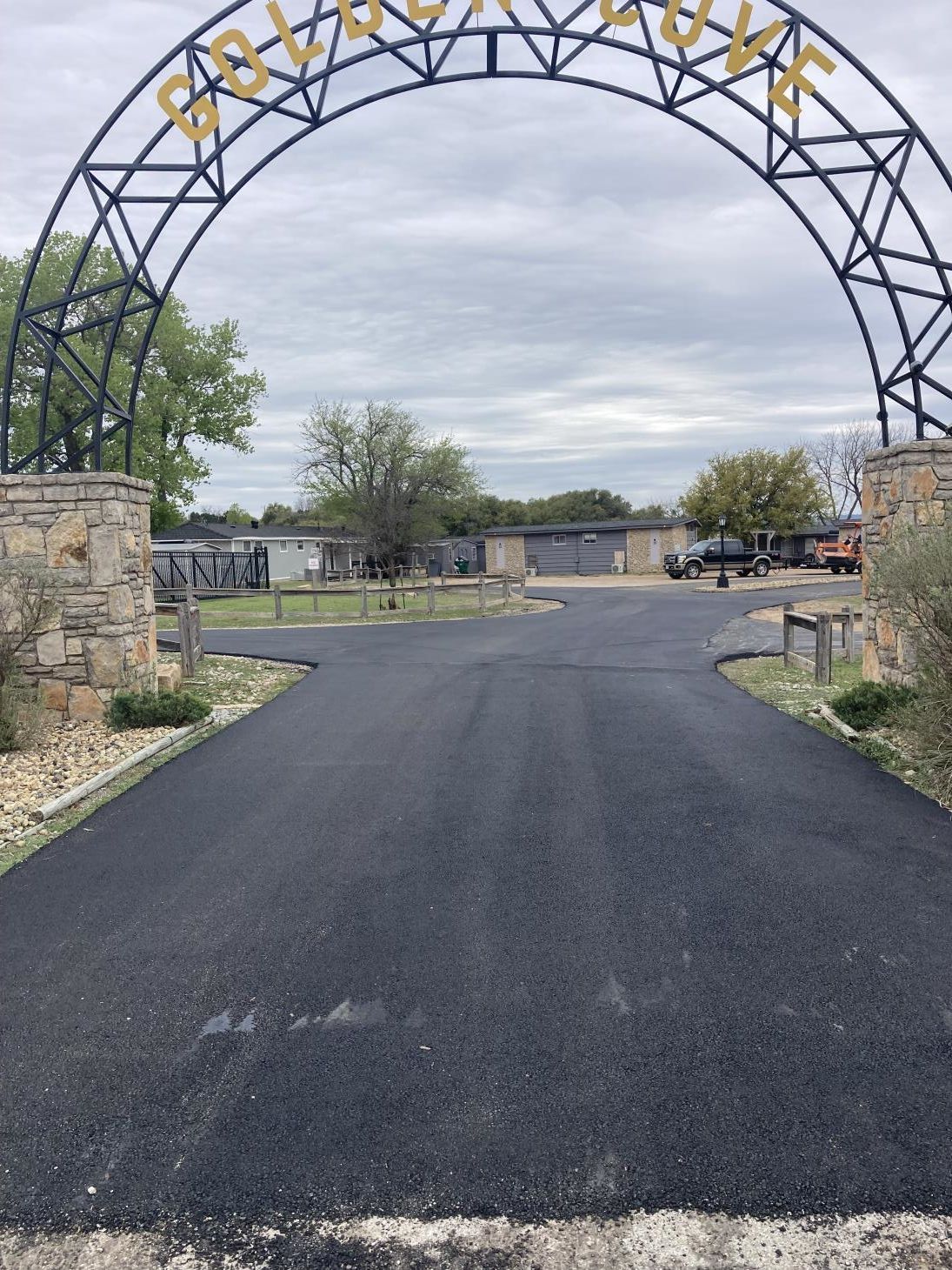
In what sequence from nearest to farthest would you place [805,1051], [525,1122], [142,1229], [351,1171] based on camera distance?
[142,1229] → [351,1171] → [525,1122] → [805,1051]

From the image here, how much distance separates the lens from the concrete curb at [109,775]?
6.52m

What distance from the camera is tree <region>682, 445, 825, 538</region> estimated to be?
159ft

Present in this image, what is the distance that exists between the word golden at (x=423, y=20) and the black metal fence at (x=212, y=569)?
30.7m

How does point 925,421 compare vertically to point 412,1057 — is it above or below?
above

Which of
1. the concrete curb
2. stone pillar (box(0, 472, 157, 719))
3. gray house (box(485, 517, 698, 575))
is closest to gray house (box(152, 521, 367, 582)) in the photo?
gray house (box(485, 517, 698, 575))

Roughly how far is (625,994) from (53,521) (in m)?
7.99

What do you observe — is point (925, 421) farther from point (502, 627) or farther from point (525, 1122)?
point (502, 627)

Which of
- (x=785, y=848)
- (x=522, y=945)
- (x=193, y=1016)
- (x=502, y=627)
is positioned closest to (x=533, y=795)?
(x=785, y=848)

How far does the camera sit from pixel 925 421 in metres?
9.82

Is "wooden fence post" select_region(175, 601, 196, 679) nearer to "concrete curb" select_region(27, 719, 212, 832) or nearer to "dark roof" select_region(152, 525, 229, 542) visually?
"concrete curb" select_region(27, 719, 212, 832)

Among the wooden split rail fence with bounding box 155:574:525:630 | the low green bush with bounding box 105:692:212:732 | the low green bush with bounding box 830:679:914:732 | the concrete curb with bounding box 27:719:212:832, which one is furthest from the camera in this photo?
the wooden split rail fence with bounding box 155:574:525:630

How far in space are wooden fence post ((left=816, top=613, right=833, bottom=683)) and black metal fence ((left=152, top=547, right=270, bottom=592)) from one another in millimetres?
31664

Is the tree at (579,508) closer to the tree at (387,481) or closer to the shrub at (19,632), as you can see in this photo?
the tree at (387,481)

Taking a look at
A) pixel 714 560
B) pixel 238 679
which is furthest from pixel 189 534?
pixel 238 679
